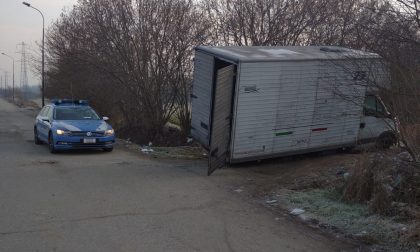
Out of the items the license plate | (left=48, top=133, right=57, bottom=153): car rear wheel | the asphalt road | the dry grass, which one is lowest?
(left=48, top=133, right=57, bottom=153): car rear wheel

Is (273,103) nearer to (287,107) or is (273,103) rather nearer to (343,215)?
(287,107)

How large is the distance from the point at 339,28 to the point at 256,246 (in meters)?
14.9

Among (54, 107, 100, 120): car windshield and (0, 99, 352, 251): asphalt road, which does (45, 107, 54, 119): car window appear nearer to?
(54, 107, 100, 120): car windshield

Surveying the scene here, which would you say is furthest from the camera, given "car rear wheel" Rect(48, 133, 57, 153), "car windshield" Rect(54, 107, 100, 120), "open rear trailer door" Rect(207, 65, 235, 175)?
"car windshield" Rect(54, 107, 100, 120)

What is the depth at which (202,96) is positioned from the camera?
45.7ft

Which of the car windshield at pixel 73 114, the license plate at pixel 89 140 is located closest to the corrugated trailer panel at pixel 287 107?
the license plate at pixel 89 140

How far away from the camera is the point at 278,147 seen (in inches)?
515

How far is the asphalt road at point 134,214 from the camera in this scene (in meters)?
6.38

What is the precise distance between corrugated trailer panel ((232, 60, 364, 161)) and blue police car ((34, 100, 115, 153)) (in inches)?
192

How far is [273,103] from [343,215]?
212 inches

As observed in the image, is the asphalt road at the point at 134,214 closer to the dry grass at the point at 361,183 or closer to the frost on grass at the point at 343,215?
the frost on grass at the point at 343,215

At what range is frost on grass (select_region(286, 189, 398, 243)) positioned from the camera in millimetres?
6734

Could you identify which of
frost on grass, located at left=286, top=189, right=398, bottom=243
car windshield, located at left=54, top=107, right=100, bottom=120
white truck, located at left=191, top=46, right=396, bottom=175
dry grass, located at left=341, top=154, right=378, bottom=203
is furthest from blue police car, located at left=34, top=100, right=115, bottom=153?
dry grass, located at left=341, top=154, right=378, bottom=203

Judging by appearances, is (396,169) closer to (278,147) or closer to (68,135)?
(278,147)
